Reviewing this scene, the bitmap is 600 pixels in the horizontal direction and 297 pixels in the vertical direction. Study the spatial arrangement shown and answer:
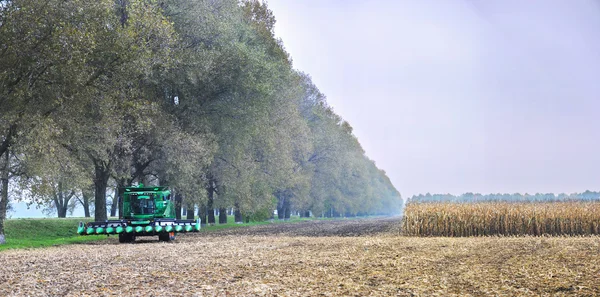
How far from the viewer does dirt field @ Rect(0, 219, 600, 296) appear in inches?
530

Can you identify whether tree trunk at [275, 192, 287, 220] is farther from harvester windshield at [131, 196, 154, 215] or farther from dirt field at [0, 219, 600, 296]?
dirt field at [0, 219, 600, 296]

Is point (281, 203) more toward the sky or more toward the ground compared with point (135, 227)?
more toward the sky

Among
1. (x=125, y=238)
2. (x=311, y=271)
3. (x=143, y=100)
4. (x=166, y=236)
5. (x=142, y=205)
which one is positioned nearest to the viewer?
(x=311, y=271)

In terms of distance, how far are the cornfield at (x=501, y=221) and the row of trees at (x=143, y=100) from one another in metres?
14.2

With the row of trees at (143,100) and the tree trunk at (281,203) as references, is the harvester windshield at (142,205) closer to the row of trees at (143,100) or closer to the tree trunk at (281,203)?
the row of trees at (143,100)

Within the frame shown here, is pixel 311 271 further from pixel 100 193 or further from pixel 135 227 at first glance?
pixel 100 193

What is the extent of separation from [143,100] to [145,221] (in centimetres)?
881

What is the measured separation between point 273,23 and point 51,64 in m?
30.2

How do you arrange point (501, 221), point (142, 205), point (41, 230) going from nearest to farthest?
1. point (142, 205)
2. point (501, 221)
3. point (41, 230)

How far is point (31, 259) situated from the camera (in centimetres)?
2052

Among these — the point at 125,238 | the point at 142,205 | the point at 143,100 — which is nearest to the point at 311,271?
the point at 142,205

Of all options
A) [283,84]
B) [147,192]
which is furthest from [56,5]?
[283,84]

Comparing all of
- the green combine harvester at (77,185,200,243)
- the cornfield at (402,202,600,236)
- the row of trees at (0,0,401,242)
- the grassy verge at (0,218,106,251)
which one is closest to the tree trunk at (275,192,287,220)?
the row of trees at (0,0,401,242)

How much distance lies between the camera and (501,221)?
33.8 metres
